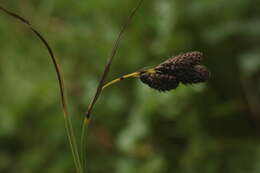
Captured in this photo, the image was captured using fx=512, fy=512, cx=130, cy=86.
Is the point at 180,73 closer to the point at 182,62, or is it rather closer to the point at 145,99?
the point at 182,62

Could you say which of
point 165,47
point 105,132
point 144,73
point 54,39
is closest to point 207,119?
point 165,47

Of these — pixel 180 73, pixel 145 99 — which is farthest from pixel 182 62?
pixel 145 99

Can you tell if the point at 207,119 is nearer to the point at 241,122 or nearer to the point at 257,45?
the point at 241,122

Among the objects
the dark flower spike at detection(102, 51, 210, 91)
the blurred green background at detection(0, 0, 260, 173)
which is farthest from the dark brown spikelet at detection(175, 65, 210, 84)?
the blurred green background at detection(0, 0, 260, 173)

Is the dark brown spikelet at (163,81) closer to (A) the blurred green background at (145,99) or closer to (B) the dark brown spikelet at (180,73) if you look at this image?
(B) the dark brown spikelet at (180,73)

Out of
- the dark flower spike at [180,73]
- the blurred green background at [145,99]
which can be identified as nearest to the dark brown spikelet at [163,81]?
the dark flower spike at [180,73]

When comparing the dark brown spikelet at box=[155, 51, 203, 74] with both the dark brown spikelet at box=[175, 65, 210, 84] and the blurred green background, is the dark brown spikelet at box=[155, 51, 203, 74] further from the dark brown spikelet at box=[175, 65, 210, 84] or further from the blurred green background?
the blurred green background
